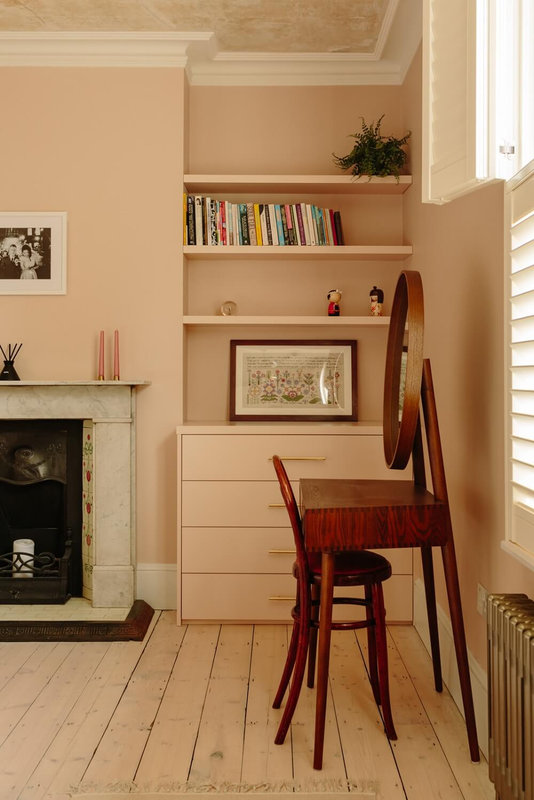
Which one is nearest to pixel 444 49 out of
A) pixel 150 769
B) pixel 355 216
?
pixel 355 216

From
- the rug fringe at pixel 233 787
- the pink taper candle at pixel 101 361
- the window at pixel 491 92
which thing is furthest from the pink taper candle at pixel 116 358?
the window at pixel 491 92

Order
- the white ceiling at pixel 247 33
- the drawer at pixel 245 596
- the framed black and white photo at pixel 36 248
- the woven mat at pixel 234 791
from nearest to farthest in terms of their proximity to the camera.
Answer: the woven mat at pixel 234 791 < the white ceiling at pixel 247 33 < the drawer at pixel 245 596 < the framed black and white photo at pixel 36 248

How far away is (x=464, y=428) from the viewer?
2.45m

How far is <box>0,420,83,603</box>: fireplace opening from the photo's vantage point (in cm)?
339

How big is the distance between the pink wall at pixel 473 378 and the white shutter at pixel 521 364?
28 cm

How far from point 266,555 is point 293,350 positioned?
1100mm

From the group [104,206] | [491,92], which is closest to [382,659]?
[491,92]

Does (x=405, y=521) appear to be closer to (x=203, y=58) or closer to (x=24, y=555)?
(x=24, y=555)

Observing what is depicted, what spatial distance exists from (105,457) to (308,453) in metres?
0.99

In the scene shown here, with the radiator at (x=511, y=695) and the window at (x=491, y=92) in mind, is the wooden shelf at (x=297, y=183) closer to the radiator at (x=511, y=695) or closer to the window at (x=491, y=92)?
the window at (x=491, y=92)

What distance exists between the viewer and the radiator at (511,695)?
1.42 m

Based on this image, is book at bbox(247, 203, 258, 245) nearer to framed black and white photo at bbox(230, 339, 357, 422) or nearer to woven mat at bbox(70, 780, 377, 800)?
framed black and white photo at bbox(230, 339, 357, 422)

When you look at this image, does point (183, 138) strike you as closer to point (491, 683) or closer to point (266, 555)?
point (266, 555)

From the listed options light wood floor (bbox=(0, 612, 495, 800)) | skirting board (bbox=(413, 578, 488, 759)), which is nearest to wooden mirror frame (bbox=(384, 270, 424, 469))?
skirting board (bbox=(413, 578, 488, 759))
